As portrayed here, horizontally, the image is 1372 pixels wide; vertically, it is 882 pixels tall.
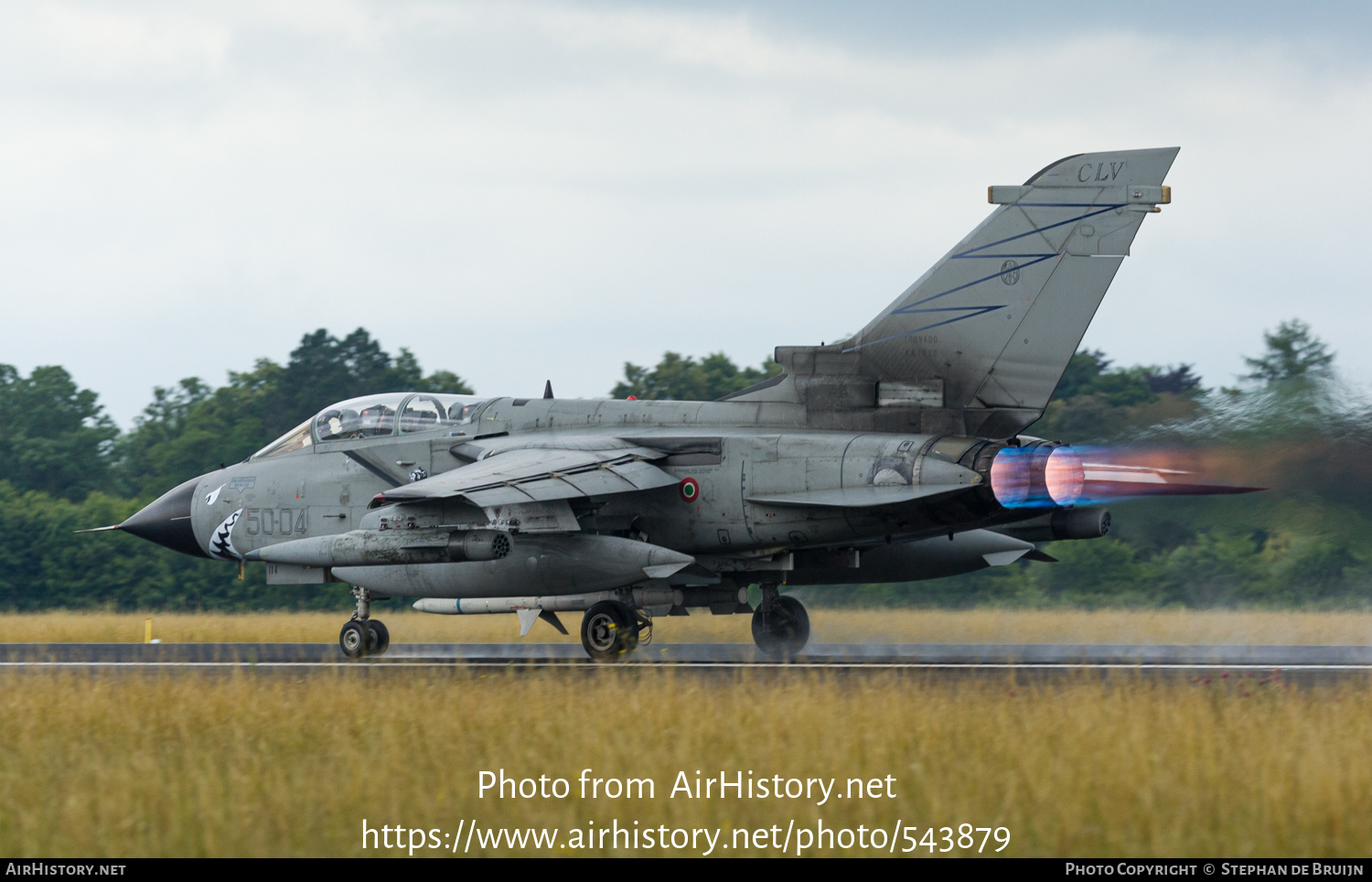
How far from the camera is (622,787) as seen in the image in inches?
303

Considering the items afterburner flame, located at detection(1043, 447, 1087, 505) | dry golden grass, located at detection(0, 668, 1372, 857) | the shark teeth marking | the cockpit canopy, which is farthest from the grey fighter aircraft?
dry golden grass, located at detection(0, 668, 1372, 857)

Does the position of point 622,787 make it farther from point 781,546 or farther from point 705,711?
point 781,546

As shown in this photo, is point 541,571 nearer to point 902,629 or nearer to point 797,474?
point 797,474

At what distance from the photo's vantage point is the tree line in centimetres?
1491

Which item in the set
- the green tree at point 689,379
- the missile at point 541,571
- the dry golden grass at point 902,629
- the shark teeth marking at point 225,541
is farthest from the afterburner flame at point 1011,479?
the green tree at point 689,379

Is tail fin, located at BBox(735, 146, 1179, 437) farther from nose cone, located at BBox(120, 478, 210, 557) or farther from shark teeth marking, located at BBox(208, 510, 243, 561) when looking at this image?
nose cone, located at BBox(120, 478, 210, 557)

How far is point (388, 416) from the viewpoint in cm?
1756

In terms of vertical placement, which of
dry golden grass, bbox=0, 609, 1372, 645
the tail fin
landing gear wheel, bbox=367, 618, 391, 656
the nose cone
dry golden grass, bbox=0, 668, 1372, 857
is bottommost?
dry golden grass, bbox=0, 609, 1372, 645

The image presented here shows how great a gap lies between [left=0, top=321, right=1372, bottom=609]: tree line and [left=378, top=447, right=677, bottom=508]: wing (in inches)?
203

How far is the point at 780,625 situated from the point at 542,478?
411cm

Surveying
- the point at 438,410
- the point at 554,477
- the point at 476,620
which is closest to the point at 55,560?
the point at 476,620

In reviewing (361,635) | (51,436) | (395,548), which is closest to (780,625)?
(395,548)

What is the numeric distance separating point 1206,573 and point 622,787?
21118 mm

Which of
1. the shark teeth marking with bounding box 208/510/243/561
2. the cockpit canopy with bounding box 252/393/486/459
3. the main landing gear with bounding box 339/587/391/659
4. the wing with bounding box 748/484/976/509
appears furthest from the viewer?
the shark teeth marking with bounding box 208/510/243/561
